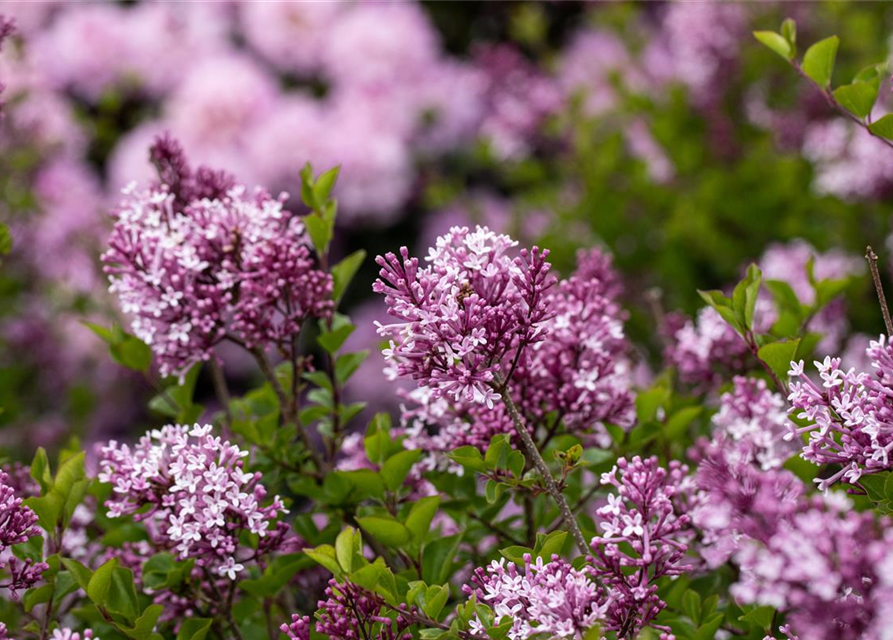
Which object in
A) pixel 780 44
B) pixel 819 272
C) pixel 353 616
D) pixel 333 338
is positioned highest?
pixel 819 272

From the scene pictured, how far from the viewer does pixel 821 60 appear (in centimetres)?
113

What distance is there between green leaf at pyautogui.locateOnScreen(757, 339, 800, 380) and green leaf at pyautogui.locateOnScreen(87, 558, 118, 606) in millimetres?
652

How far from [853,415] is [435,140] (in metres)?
2.34

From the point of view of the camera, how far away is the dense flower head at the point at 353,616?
857mm

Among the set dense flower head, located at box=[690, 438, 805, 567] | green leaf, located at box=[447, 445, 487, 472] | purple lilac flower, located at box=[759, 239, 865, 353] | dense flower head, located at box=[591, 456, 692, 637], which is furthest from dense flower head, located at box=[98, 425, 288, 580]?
purple lilac flower, located at box=[759, 239, 865, 353]

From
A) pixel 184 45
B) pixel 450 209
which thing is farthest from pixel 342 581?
pixel 184 45

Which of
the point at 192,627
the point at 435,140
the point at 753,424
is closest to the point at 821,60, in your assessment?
the point at 753,424

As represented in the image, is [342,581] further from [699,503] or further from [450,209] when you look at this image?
[450,209]

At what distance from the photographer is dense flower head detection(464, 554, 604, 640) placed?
795 millimetres

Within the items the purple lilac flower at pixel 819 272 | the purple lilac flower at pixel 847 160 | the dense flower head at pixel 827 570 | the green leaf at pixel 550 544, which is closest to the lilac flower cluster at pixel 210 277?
the green leaf at pixel 550 544

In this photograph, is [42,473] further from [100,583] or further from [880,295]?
[880,295]

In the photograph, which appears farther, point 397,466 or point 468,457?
point 397,466

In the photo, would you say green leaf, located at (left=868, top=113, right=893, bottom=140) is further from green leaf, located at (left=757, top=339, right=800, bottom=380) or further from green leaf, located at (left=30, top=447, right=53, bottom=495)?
green leaf, located at (left=30, top=447, right=53, bottom=495)

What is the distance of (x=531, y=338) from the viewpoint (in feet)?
2.93
